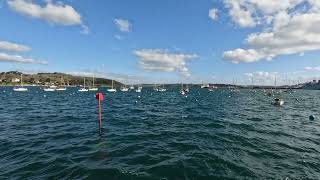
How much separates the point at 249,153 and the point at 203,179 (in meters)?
7.41

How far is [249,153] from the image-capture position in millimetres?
20219

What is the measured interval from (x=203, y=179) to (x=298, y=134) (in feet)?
66.2

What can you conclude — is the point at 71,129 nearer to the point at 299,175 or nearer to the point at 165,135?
the point at 165,135

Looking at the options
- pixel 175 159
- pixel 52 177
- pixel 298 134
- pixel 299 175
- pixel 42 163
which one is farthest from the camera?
pixel 298 134

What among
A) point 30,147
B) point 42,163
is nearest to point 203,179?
point 42,163

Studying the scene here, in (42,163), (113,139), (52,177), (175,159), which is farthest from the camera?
(113,139)

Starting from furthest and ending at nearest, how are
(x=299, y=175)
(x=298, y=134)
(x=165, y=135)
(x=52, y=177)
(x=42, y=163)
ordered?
(x=298, y=134) → (x=165, y=135) → (x=42, y=163) → (x=299, y=175) → (x=52, y=177)

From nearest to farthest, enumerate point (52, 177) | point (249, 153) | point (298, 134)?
point (52, 177) → point (249, 153) → point (298, 134)

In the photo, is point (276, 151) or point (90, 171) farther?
point (276, 151)

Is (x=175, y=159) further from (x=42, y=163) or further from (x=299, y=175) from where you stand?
(x=42, y=163)

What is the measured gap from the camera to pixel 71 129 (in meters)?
30.2

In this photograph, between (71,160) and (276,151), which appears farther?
Result: (276,151)

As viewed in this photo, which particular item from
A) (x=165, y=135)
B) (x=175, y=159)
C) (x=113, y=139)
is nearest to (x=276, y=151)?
(x=175, y=159)

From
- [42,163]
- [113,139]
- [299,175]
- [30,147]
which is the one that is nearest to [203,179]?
[299,175]
